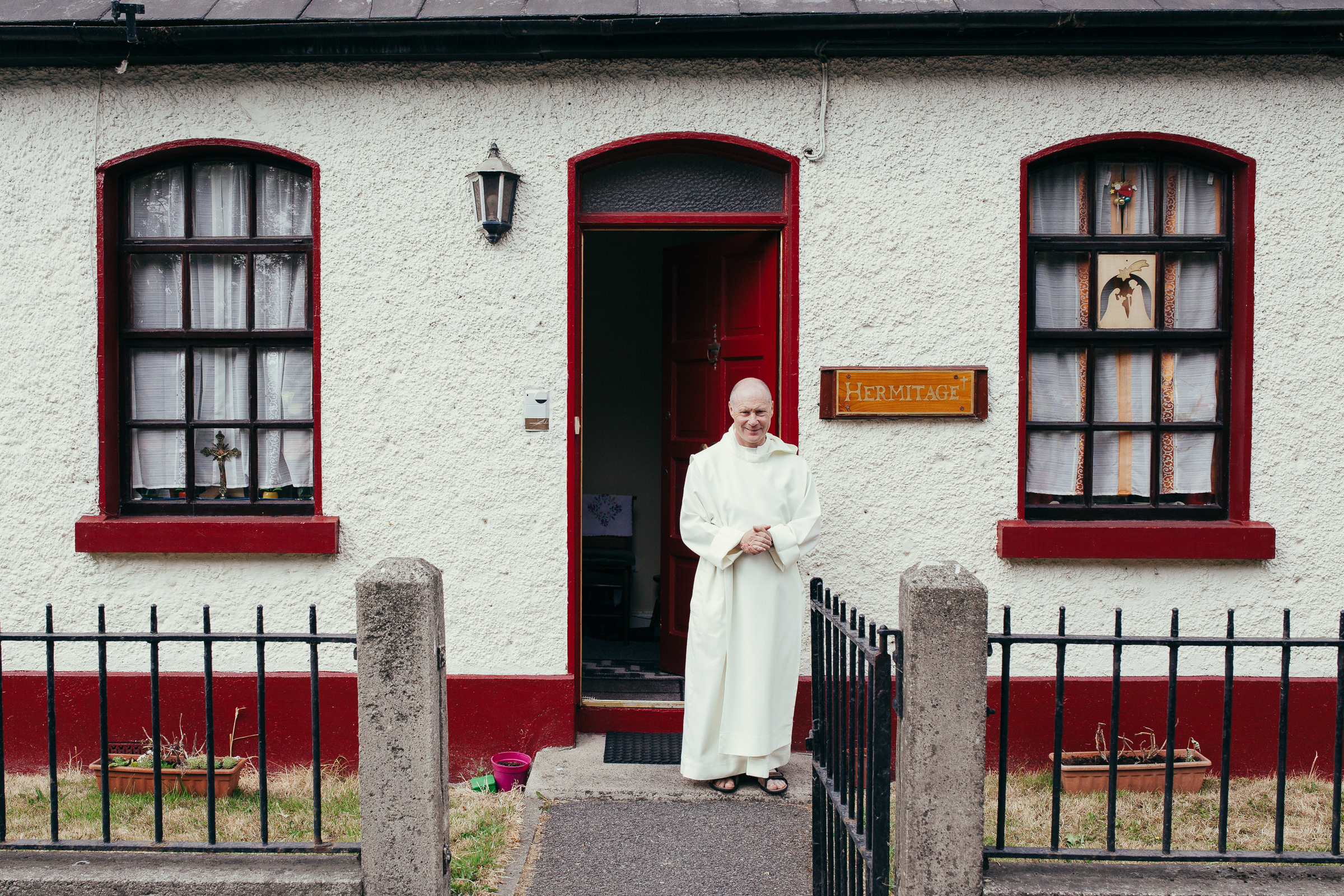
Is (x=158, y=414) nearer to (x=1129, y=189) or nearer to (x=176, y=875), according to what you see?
(x=176, y=875)

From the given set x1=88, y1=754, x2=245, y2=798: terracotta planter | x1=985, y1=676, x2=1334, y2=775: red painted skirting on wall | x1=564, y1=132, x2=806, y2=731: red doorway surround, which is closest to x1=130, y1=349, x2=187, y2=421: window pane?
x1=88, y1=754, x2=245, y2=798: terracotta planter

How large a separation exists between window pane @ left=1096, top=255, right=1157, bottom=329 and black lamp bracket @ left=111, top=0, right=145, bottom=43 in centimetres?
518

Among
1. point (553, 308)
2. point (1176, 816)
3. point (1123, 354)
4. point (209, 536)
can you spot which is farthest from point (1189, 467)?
point (209, 536)

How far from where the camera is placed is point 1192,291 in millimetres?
5098

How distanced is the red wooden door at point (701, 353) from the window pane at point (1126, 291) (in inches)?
71.5

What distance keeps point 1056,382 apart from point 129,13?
520 cm

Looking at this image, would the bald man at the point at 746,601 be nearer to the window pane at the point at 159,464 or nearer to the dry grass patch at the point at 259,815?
the dry grass patch at the point at 259,815

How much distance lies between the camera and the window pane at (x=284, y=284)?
5.11 metres

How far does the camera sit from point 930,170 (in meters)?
4.89

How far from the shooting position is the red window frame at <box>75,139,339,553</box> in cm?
485

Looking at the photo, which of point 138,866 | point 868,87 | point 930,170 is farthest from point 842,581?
point 138,866

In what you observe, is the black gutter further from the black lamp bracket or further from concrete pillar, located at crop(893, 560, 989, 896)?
concrete pillar, located at crop(893, 560, 989, 896)

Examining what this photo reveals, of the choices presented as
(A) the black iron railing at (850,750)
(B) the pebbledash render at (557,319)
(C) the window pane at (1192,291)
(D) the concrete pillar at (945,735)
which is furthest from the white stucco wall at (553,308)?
(D) the concrete pillar at (945,735)

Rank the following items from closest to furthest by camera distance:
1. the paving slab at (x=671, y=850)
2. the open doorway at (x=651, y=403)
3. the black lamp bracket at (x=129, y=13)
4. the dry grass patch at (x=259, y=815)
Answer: the paving slab at (x=671, y=850)
the dry grass patch at (x=259, y=815)
the black lamp bracket at (x=129, y=13)
the open doorway at (x=651, y=403)
